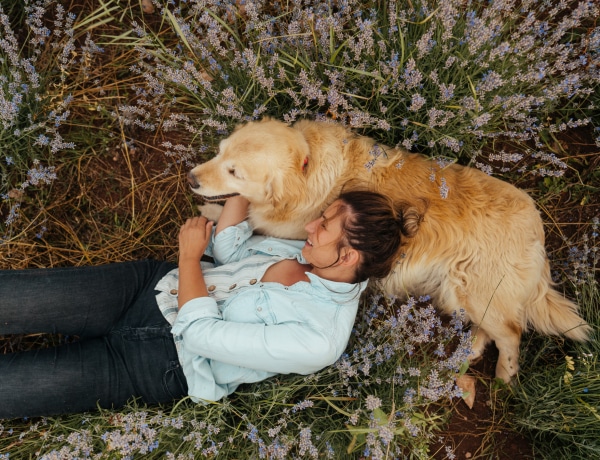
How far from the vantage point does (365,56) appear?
9.07 feet

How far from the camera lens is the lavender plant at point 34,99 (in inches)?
116

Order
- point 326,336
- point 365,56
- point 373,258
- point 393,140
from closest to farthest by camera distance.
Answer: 1. point 326,336
2. point 373,258
3. point 365,56
4. point 393,140

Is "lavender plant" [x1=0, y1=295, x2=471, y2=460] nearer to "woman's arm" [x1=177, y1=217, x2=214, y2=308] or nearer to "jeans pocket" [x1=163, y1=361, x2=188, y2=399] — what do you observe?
"jeans pocket" [x1=163, y1=361, x2=188, y2=399]

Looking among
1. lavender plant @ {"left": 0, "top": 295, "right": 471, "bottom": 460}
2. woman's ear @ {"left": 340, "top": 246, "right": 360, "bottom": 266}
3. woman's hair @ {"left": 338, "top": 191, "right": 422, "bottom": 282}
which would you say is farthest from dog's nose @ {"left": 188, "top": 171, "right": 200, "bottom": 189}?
lavender plant @ {"left": 0, "top": 295, "right": 471, "bottom": 460}

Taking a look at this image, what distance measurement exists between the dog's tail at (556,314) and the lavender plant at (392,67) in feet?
2.59

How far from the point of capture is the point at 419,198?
263cm

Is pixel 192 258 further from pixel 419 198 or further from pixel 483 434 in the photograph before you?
pixel 483 434

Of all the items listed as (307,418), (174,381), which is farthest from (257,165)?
(307,418)

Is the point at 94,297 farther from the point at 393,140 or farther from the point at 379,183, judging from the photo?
the point at 393,140

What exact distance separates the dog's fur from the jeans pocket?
1036 mm

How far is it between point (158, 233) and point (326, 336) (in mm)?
1743

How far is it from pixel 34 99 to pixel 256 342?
7.87 ft

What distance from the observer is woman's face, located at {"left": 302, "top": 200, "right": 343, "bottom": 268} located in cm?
240

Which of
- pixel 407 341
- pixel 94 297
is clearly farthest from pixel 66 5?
pixel 407 341
